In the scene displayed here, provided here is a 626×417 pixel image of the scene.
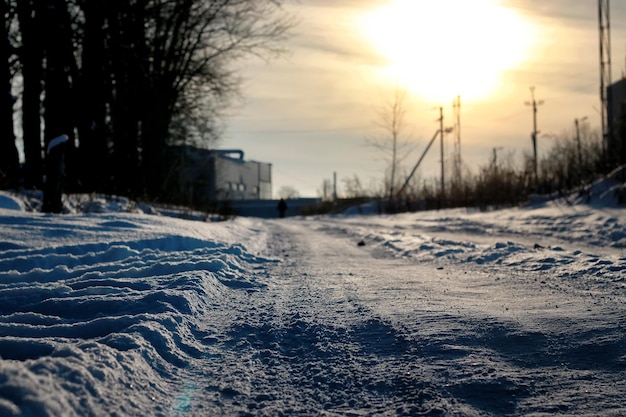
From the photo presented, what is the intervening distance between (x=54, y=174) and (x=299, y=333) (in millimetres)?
8493

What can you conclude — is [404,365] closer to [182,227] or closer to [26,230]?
[26,230]

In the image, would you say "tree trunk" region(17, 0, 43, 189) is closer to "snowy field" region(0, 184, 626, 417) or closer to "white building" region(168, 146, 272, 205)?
"white building" region(168, 146, 272, 205)

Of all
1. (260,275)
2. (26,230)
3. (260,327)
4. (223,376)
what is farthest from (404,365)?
(26,230)

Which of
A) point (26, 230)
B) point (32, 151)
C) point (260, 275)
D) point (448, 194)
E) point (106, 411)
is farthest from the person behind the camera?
point (448, 194)

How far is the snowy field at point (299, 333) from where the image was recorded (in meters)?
2.44

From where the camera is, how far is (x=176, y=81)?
1005 inches

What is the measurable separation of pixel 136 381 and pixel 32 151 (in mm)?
16055

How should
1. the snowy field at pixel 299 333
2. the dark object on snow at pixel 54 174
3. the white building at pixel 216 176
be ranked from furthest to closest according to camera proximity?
the white building at pixel 216 176 → the dark object on snow at pixel 54 174 → the snowy field at pixel 299 333

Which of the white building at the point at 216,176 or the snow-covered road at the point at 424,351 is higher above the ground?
the white building at the point at 216,176

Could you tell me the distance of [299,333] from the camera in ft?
11.9

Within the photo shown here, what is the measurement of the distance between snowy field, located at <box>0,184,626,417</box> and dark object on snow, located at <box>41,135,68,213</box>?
12.6ft

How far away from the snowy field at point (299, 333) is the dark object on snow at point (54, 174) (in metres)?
3.85

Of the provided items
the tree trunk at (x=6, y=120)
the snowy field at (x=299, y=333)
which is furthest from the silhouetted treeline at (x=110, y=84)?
the snowy field at (x=299, y=333)

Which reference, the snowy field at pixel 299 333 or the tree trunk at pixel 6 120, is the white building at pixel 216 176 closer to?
the tree trunk at pixel 6 120
